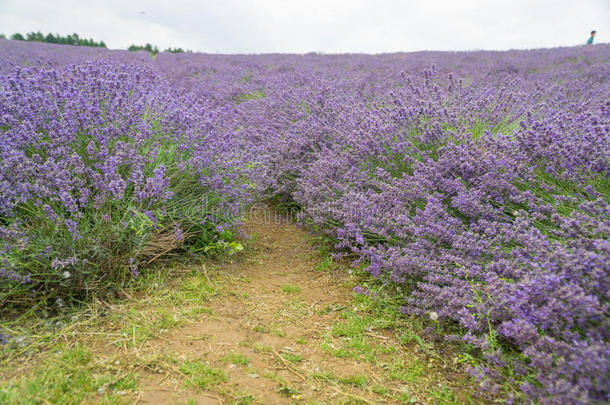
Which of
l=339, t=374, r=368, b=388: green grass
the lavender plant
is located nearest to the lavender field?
the lavender plant

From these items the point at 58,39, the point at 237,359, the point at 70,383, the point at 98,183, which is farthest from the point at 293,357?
the point at 58,39

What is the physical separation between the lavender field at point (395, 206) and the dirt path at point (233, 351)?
0.58 ft

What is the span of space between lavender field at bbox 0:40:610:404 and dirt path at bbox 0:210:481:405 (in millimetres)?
178

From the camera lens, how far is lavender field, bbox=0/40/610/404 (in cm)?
162

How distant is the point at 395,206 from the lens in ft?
8.99

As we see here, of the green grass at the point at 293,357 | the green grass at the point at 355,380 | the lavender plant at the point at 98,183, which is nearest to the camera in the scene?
the green grass at the point at 355,380

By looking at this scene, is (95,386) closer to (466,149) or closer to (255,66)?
(466,149)

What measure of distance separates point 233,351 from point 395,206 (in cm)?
148

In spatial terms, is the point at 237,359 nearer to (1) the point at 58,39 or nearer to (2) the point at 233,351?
(2) the point at 233,351

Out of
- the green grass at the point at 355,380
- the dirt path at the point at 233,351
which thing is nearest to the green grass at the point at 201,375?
the dirt path at the point at 233,351

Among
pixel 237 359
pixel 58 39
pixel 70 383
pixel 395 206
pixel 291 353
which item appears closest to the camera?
pixel 70 383

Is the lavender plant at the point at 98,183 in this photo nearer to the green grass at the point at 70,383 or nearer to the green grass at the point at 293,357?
the green grass at the point at 70,383

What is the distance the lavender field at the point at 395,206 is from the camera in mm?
1616

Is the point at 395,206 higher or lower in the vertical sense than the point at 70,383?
higher
